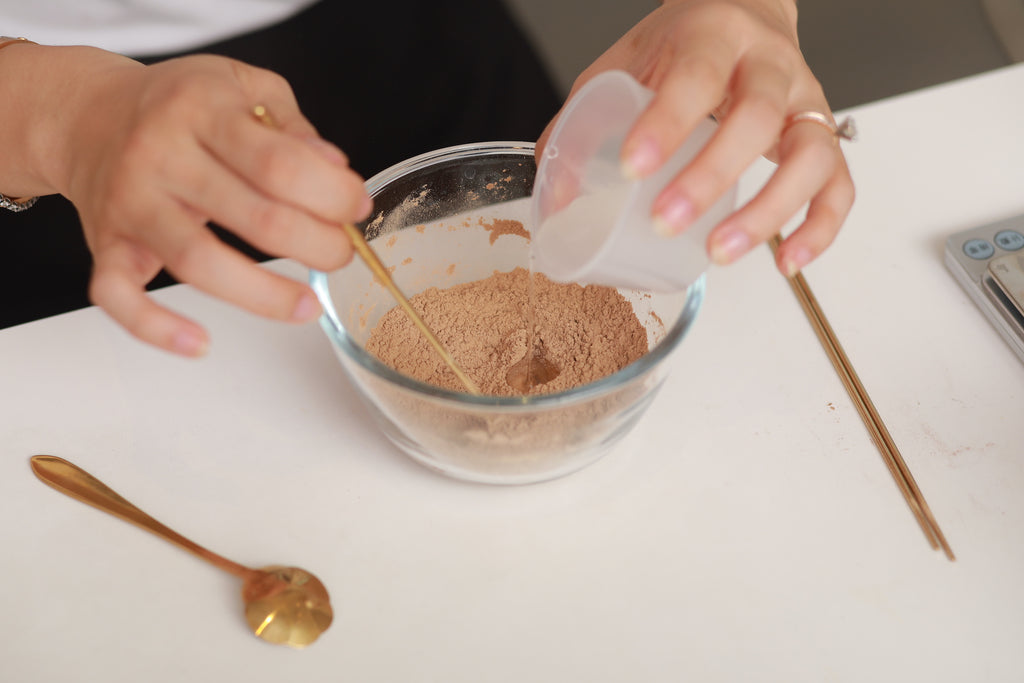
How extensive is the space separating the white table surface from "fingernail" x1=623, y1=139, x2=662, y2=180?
11.2 inches

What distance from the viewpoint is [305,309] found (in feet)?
1.62

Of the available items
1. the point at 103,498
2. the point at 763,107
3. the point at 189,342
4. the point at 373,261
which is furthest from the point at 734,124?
the point at 103,498

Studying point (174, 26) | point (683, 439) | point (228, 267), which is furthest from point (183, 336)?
point (174, 26)

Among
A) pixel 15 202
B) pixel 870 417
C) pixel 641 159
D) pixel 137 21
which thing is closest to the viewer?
pixel 641 159

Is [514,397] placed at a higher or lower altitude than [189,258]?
lower

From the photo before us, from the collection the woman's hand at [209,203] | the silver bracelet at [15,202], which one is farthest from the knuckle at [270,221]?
the silver bracelet at [15,202]

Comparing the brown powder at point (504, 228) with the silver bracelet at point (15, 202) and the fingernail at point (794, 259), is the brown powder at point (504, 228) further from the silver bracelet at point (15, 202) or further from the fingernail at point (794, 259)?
the silver bracelet at point (15, 202)

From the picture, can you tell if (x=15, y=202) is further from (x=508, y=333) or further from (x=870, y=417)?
(x=870, y=417)

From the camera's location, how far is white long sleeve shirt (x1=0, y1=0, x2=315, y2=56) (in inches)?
35.1

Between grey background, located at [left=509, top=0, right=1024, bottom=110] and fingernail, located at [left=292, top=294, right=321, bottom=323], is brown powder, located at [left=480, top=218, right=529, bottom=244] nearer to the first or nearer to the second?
fingernail, located at [left=292, top=294, right=321, bottom=323]

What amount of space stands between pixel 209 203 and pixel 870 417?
527mm

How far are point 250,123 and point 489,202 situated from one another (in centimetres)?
30

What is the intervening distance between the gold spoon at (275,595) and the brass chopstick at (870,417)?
44 centimetres

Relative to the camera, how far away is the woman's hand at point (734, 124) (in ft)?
1.53
